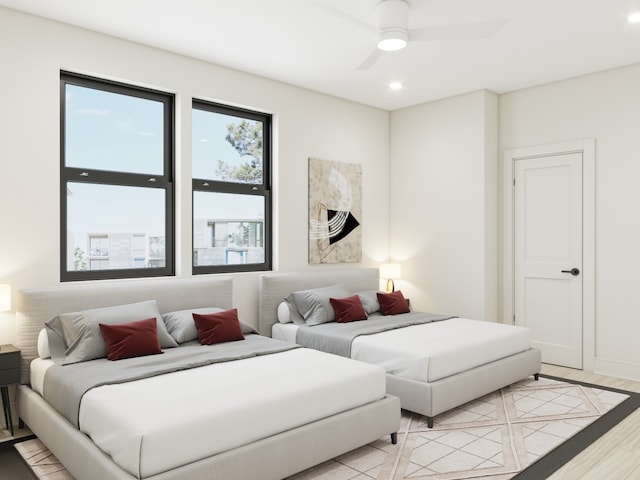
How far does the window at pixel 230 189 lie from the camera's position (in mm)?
4562

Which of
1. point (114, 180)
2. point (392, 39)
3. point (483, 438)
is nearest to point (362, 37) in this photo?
point (392, 39)

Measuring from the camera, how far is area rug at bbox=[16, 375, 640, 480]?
2.75m

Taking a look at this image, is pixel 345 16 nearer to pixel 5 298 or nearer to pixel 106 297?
pixel 106 297

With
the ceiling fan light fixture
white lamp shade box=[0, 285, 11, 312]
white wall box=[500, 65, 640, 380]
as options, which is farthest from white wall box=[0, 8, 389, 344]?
white wall box=[500, 65, 640, 380]

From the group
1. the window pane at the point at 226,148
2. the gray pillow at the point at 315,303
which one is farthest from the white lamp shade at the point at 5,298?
the gray pillow at the point at 315,303

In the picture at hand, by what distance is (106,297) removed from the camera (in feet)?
11.9

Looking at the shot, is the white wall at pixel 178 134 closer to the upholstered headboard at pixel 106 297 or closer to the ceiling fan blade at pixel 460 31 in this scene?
the upholstered headboard at pixel 106 297

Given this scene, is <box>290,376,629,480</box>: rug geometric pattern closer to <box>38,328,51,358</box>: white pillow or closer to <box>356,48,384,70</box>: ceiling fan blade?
<box>38,328,51,358</box>: white pillow

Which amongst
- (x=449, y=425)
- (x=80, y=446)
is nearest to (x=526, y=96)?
(x=449, y=425)

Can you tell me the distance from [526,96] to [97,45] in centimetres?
410

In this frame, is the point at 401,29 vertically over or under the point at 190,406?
over

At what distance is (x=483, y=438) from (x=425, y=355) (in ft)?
2.02

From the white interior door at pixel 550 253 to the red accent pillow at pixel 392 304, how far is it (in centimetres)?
131

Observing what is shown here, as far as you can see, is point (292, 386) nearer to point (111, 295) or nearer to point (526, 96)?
point (111, 295)
